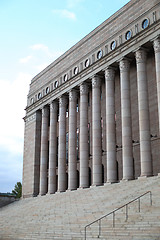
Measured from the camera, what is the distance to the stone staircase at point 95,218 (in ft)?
70.9

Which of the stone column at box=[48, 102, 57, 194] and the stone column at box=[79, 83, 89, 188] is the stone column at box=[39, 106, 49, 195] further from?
the stone column at box=[79, 83, 89, 188]

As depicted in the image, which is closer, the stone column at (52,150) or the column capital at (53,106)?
the stone column at (52,150)

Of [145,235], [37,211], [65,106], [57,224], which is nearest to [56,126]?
[65,106]

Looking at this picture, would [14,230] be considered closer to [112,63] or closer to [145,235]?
[145,235]

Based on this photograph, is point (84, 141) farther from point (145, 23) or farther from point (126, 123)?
point (145, 23)

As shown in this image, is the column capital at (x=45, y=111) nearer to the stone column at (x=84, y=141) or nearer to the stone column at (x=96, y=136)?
the stone column at (x=84, y=141)

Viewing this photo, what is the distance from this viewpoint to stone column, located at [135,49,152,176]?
35.5 metres

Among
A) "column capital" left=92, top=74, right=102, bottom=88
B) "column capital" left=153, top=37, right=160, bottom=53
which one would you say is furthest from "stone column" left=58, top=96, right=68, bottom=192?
"column capital" left=153, top=37, right=160, bottom=53

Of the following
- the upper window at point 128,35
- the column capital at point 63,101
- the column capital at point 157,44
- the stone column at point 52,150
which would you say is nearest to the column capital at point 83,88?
the column capital at point 63,101

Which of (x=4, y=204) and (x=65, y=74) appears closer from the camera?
(x=65, y=74)

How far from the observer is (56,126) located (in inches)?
2221

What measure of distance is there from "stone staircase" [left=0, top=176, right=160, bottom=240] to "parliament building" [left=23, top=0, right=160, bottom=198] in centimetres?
502

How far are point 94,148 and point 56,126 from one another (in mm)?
14465

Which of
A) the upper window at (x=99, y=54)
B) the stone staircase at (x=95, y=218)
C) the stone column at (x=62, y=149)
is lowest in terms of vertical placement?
the stone staircase at (x=95, y=218)
